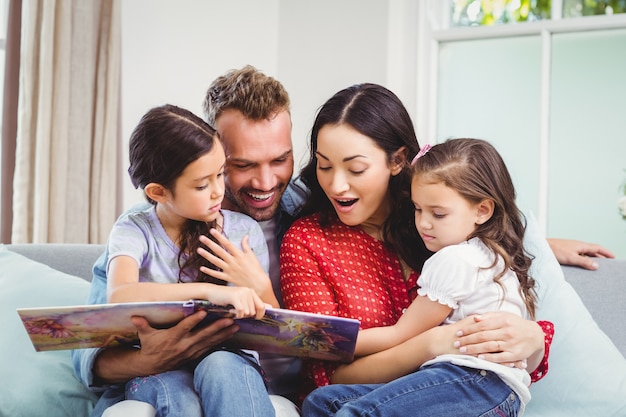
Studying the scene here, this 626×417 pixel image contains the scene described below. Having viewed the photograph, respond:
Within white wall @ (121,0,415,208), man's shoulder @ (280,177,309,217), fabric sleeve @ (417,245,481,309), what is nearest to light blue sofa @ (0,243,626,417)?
fabric sleeve @ (417,245,481,309)

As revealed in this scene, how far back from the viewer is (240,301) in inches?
55.0

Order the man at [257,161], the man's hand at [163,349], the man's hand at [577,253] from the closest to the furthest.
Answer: the man's hand at [163,349] → the man at [257,161] → the man's hand at [577,253]

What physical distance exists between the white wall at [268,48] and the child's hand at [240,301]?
226cm

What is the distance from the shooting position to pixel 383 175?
5.82ft

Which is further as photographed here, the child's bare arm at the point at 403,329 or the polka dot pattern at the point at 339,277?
the polka dot pattern at the point at 339,277

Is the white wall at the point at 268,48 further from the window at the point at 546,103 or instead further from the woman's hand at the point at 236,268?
the woman's hand at the point at 236,268

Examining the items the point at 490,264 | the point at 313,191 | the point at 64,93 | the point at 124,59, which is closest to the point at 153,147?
the point at 313,191

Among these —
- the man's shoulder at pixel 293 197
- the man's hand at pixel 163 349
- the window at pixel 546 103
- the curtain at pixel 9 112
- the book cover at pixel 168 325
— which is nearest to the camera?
the book cover at pixel 168 325

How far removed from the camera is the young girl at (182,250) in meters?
1.41

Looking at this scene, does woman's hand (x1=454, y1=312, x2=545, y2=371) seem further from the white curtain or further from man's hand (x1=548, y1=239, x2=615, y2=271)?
the white curtain

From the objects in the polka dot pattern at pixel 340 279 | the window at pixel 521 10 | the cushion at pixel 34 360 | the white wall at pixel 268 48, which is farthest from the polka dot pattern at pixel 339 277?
the window at pixel 521 10

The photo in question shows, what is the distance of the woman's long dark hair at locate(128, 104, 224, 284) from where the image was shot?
5.26 ft

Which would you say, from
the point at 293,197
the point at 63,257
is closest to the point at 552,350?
the point at 293,197

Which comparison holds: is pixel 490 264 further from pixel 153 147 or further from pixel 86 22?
pixel 86 22
